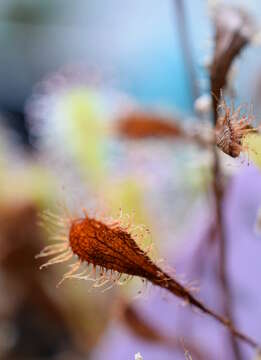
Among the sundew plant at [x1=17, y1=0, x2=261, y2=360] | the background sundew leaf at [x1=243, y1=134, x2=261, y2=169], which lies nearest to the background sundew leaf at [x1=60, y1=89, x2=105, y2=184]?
the sundew plant at [x1=17, y1=0, x2=261, y2=360]

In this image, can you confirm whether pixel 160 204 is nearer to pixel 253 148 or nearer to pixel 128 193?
pixel 128 193

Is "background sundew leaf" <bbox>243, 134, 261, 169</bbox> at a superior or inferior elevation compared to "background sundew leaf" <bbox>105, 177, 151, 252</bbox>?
inferior

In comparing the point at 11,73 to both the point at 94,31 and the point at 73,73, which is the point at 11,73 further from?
the point at 73,73

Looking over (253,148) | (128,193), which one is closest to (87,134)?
(128,193)

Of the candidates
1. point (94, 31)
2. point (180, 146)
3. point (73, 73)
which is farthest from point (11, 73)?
point (180, 146)

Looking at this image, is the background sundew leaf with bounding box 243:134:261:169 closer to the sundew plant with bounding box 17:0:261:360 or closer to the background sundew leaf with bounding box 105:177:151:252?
the sundew plant with bounding box 17:0:261:360

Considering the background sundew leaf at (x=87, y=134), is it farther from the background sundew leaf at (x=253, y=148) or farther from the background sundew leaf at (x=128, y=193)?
the background sundew leaf at (x=253, y=148)

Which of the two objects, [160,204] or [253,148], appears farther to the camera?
→ [160,204]

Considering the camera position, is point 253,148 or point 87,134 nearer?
point 253,148
